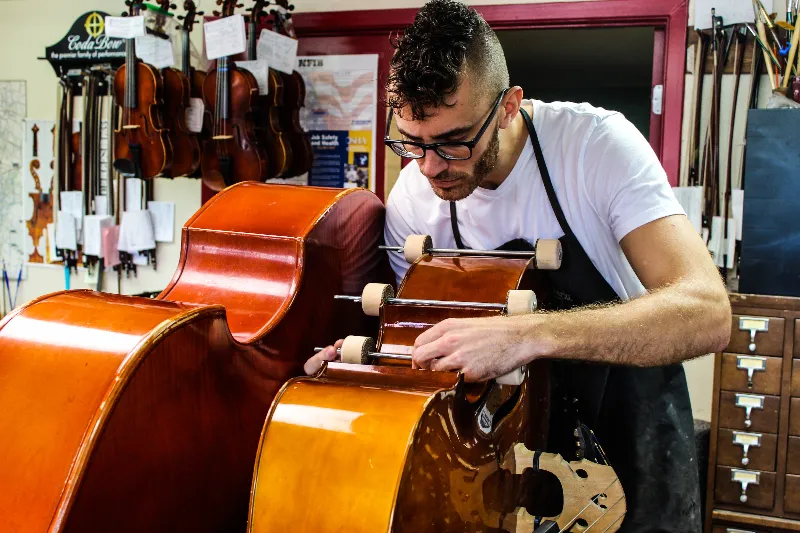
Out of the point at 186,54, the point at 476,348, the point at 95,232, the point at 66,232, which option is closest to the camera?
the point at 476,348

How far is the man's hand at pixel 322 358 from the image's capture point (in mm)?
1340

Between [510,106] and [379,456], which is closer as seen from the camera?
[379,456]

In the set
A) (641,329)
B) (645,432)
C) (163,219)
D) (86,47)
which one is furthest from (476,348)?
(86,47)

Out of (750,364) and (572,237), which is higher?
(572,237)

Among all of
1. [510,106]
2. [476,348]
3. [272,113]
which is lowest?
[476,348]

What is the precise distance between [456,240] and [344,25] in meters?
2.47

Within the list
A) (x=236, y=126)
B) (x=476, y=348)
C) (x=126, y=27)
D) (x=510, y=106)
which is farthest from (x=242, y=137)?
(x=476, y=348)

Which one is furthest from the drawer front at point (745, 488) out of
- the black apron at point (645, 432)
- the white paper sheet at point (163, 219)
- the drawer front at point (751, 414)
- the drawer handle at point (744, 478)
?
the white paper sheet at point (163, 219)

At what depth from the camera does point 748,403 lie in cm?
284

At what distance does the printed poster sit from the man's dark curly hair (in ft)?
8.00

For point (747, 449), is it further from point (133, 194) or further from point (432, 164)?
point (133, 194)

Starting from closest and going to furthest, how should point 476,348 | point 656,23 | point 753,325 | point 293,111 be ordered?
point 476,348 < point 753,325 < point 656,23 < point 293,111

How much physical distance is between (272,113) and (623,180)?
98.0 inches

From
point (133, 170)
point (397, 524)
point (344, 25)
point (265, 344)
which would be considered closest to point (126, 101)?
point (133, 170)
